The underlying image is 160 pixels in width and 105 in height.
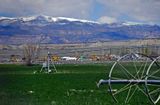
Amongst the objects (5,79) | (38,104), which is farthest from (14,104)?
(5,79)

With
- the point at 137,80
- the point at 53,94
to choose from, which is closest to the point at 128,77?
the point at 137,80

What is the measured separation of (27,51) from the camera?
16750 centimetres

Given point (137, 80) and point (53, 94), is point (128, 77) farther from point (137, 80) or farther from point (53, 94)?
point (53, 94)

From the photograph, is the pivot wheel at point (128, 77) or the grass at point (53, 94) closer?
the grass at point (53, 94)

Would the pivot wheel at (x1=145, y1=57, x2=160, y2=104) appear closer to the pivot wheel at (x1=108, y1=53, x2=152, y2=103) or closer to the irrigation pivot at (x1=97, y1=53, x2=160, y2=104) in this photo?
the irrigation pivot at (x1=97, y1=53, x2=160, y2=104)

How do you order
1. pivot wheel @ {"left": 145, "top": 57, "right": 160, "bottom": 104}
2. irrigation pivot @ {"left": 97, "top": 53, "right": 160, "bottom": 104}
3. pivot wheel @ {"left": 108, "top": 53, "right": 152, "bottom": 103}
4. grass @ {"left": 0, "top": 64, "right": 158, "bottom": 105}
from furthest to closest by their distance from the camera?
pivot wheel @ {"left": 108, "top": 53, "right": 152, "bottom": 103}
grass @ {"left": 0, "top": 64, "right": 158, "bottom": 105}
irrigation pivot @ {"left": 97, "top": 53, "right": 160, "bottom": 104}
pivot wheel @ {"left": 145, "top": 57, "right": 160, "bottom": 104}

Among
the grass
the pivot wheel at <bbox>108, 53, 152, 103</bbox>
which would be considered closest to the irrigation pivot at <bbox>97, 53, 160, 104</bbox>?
the pivot wheel at <bbox>108, 53, 152, 103</bbox>

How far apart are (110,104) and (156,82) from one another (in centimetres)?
149

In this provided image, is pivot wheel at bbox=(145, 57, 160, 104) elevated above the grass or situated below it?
above

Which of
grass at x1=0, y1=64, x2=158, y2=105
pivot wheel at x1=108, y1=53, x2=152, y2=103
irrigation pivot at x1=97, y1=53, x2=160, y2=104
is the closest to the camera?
irrigation pivot at x1=97, y1=53, x2=160, y2=104

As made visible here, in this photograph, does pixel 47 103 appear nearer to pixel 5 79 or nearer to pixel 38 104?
pixel 38 104

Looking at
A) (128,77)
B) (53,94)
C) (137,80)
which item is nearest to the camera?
(137,80)

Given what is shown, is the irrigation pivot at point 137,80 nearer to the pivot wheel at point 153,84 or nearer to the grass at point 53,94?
the pivot wheel at point 153,84

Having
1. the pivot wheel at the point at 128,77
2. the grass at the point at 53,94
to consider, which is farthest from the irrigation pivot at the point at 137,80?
the grass at the point at 53,94
